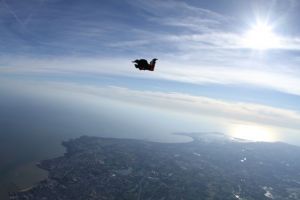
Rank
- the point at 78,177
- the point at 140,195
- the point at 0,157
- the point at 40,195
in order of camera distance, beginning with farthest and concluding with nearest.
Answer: the point at 0,157 < the point at 78,177 < the point at 140,195 < the point at 40,195

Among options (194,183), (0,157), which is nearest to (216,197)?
(194,183)

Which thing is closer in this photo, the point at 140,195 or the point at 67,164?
the point at 140,195

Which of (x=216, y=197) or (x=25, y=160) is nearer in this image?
(x=216, y=197)

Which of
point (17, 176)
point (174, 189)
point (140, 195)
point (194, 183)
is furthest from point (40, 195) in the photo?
point (194, 183)

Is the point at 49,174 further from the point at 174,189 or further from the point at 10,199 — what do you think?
the point at 174,189

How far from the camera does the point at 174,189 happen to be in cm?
17625

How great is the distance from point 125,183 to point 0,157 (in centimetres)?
9457

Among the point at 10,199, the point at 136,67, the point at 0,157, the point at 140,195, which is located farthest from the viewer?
the point at 0,157

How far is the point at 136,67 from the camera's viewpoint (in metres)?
22.8

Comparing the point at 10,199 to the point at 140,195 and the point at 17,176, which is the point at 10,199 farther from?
the point at 140,195

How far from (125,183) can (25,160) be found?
79.6 m

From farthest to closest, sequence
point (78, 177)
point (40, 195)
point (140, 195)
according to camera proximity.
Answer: point (78, 177), point (140, 195), point (40, 195)

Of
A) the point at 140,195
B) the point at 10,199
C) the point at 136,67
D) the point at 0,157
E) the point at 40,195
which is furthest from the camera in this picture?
the point at 0,157

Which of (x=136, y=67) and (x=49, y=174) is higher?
(x=136, y=67)
